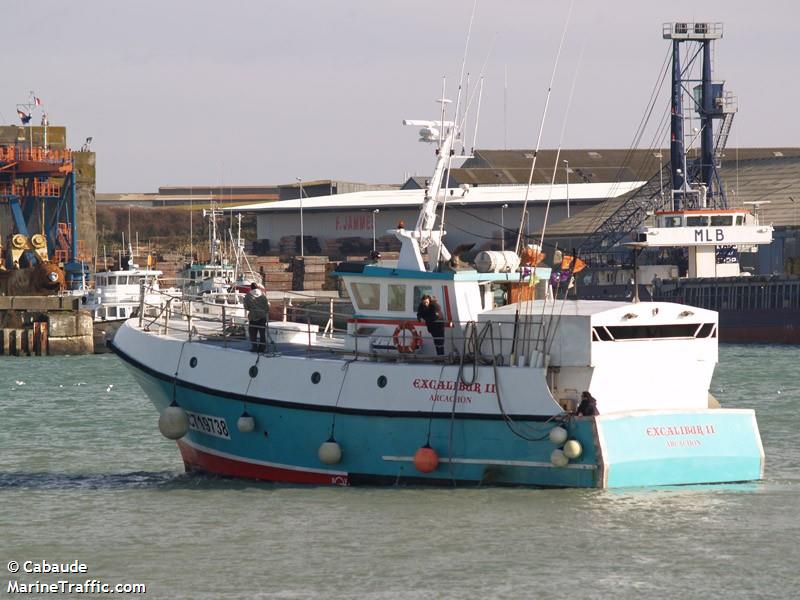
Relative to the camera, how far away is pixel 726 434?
18250 millimetres

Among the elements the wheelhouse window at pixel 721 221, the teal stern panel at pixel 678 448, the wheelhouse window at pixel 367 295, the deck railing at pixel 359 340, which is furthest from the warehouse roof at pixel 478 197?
the teal stern panel at pixel 678 448

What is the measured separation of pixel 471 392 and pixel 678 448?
8.82 ft

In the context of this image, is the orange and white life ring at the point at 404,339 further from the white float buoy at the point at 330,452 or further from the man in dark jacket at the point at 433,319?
the white float buoy at the point at 330,452

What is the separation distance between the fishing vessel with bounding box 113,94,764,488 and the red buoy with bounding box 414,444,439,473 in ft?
0.08

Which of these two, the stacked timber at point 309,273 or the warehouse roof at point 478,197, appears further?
the warehouse roof at point 478,197

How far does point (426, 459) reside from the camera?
17922 millimetres

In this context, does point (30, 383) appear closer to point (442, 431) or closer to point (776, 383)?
point (776, 383)

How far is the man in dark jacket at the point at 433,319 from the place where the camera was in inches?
736

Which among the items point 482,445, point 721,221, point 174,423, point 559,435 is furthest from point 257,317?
point 721,221

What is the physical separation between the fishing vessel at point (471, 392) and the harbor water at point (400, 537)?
0.33 m

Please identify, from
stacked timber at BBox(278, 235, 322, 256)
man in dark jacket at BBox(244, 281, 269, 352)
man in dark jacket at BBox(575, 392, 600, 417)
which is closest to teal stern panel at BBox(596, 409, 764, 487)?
man in dark jacket at BBox(575, 392, 600, 417)

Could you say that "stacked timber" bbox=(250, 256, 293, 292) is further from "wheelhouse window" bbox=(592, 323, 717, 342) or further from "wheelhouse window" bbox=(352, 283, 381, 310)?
"wheelhouse window" bbox=(592, 323, 717, 342)

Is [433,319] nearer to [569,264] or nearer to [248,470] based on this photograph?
[569,264]

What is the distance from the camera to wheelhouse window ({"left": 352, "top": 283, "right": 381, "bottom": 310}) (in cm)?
1962
